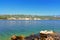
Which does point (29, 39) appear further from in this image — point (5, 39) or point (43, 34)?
point (43, 34)

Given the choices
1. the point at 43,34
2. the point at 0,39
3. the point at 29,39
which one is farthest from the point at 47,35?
the point at 0,39

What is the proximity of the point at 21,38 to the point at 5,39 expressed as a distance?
13.3ft

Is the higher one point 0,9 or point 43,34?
point 0,9

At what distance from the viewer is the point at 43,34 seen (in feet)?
13.3

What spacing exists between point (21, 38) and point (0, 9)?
Answer: 456cm

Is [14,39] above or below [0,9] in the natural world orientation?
below

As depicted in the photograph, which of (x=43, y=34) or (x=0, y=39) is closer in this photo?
(x=43, y=34)

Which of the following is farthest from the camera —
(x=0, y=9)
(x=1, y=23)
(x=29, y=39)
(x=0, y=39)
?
(x=1, y=23)

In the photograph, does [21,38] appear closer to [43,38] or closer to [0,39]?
[43,38]

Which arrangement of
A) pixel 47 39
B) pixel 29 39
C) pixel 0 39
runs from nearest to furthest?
pixel 47 39
pixel 29 39
pixel 0 39

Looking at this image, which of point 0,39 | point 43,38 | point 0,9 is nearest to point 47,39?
point 43,38

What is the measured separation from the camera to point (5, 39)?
24.1 ft

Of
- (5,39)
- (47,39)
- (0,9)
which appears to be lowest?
(5,39)

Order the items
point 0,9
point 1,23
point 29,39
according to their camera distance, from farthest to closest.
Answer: point 1,23
point 0,9
point 29,39
